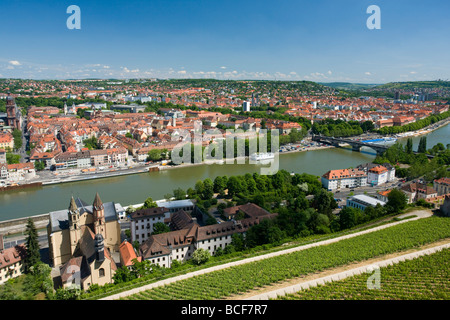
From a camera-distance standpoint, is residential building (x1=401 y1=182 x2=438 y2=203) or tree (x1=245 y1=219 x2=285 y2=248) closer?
tree (x1=245 y1=219 x2=285 y2=248)

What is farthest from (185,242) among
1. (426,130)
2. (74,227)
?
(426,130)

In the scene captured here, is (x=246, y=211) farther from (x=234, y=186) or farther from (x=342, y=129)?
(x=342, y=129)

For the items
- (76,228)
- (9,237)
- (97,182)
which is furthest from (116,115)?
(76,228)

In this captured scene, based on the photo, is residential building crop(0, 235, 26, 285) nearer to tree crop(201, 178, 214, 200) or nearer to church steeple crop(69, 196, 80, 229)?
church steeple crop(69, 196, 80, 229)

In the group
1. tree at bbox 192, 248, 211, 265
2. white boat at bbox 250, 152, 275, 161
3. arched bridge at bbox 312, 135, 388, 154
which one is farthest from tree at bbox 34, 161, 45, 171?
arched bridge at bbox 312, 135, 388, 154

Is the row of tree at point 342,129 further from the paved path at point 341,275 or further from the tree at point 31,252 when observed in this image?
the tree at point 31,252

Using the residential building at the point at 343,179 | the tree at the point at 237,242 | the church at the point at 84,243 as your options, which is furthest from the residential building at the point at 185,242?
the residential building at the point at 343,179
